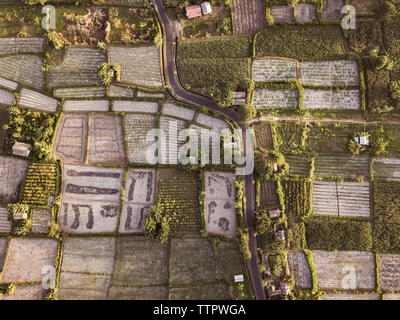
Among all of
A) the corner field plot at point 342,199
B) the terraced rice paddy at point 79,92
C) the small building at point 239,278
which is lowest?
the small building at point 239,278

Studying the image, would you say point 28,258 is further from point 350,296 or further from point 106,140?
point 350,296

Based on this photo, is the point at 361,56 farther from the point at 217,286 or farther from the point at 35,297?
the point at 35,297

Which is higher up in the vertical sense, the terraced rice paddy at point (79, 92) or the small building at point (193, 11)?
the small building at point (193, 11)

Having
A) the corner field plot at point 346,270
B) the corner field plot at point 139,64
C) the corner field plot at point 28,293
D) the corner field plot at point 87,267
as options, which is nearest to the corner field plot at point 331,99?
the corner field plot at point 346,270

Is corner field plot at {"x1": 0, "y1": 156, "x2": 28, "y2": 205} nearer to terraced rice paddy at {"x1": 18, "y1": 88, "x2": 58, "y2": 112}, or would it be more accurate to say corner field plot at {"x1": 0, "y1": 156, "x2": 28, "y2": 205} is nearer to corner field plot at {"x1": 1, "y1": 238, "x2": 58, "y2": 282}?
corner field plot at {"x1": 1, "y1": 238, "x2": 58, "y2": 282}

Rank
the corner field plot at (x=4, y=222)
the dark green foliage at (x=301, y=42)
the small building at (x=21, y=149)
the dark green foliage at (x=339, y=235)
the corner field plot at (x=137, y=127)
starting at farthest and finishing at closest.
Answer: the corner field plot at (x=137, y=127) < the dark green foliage at (x=301, y=42) < the corner field plot at (x=4, y=222) < the small building at (x=21, y=149) < the dark green foliage at (x=339, y=235)

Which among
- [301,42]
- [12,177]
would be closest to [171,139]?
[301,42]

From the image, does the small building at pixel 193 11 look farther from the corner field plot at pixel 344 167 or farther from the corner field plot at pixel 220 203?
the corner field plot at pixel 344 167

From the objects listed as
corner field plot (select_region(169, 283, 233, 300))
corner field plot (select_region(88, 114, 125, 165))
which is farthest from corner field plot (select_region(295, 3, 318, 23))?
corner field plot (select_region(169, 283, 233, 300))
